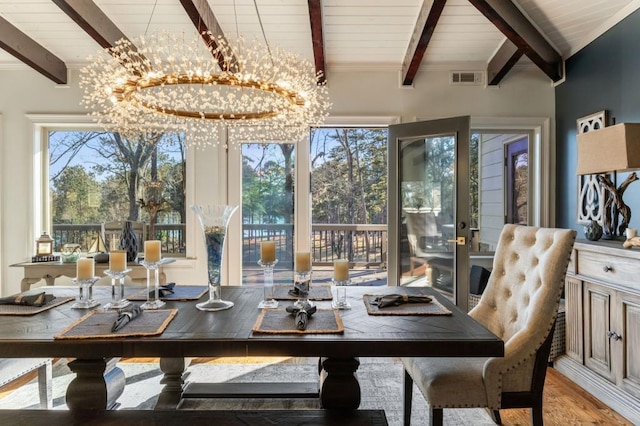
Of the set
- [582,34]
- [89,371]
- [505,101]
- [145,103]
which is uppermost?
[582,34]

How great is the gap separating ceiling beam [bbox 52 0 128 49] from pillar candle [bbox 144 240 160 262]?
1946 millimetres

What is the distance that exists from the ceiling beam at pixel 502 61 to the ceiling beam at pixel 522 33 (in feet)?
0.33

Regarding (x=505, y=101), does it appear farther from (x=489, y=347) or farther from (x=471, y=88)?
(x=489, y=347)

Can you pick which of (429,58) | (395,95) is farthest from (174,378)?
(429,58)

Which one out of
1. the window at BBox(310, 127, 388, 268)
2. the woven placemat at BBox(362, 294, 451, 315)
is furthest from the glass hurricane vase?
the window at BBox(310, 127, 388, 268)

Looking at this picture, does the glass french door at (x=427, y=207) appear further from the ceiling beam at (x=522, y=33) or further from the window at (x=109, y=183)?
the window at (x=109, y=183)

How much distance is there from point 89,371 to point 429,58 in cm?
359

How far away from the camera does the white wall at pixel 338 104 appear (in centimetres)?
375

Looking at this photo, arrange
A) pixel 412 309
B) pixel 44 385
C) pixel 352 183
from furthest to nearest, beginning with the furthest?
pixel 352 183 < pixel 44 385 < pixel 412 309

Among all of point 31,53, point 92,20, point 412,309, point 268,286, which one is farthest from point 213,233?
point 31,53

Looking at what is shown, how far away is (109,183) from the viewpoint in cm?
399

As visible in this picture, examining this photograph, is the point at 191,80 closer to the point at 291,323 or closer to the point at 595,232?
the point at 291,323

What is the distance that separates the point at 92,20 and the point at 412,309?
306 cm

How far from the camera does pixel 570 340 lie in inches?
111
